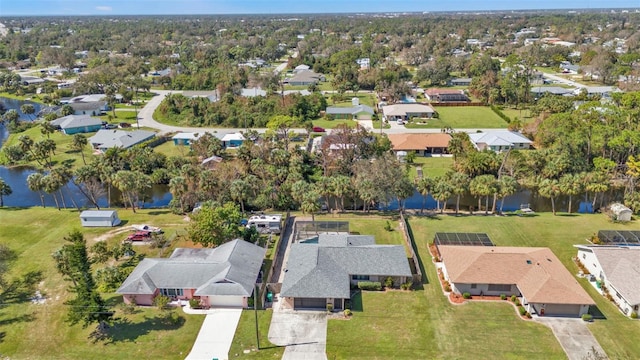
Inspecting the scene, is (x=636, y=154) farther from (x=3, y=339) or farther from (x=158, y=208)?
(x=3, y=339)

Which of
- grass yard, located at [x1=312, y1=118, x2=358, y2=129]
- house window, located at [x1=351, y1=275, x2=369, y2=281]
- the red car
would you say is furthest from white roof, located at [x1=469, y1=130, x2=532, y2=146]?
the red car

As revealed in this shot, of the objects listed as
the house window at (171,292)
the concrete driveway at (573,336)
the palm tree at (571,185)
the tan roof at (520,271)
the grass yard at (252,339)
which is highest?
the palm tree at (571,185)

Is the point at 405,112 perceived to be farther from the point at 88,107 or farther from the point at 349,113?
the point at 88,107

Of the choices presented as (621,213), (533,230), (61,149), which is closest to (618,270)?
(533,230)

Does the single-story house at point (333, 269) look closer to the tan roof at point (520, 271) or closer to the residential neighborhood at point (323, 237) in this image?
the residential neighborhood at point (323, 237)

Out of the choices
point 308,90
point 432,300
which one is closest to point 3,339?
point 432,300

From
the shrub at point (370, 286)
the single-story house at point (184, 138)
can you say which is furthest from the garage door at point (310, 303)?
the single-story house at point (184, 138)
